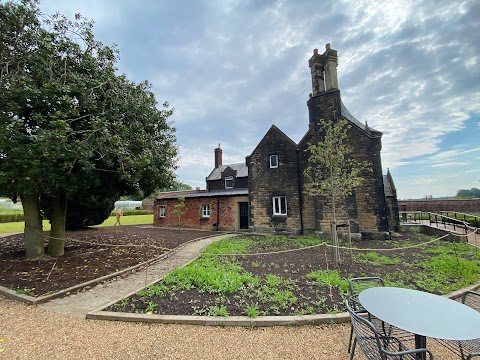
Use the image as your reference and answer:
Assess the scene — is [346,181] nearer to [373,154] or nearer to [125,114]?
[373,154]

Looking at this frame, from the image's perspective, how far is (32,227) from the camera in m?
8.22

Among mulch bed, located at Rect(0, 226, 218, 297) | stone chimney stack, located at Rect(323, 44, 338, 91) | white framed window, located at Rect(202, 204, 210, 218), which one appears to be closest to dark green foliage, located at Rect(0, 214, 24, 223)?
mulch bed, located at Rect(0, 226, 218, 297)

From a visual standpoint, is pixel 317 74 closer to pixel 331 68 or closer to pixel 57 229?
pixel 331 68

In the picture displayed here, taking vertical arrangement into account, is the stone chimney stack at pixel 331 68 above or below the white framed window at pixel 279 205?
above

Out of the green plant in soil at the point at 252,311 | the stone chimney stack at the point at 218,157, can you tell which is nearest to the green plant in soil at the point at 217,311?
the green plant in soil at the point at 252,311

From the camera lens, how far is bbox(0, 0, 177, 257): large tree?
625 cm

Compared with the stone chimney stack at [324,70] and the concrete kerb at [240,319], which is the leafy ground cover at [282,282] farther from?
the stone chimney stack at [324,70]

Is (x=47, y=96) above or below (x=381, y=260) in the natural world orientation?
above

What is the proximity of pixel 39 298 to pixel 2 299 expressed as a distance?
1.18 m

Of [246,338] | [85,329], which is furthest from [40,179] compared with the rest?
[246,338]

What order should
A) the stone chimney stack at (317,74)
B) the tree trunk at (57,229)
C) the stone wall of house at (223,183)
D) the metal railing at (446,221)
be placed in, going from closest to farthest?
the tree trunk at (57,229) → the metal railing at (446,221) → the stone chimney stack at (317,74) → the stone wall of house at (223,183)

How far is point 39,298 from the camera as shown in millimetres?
5332

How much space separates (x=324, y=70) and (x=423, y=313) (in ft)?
50.4

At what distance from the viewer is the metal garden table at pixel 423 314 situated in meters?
2.36
